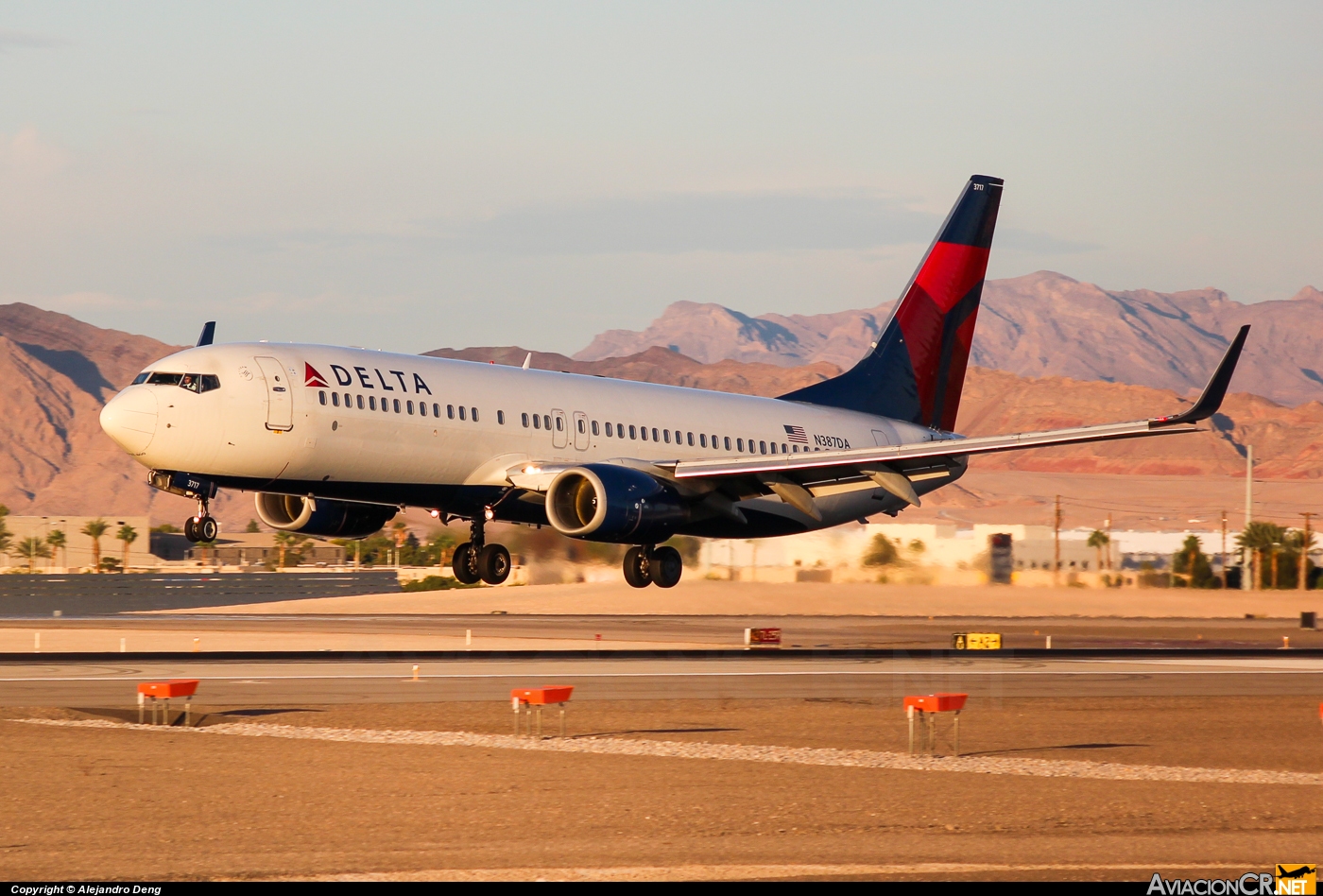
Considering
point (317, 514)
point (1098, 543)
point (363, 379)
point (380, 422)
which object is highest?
point (363, 379)

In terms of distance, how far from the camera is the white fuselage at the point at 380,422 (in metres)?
33.0

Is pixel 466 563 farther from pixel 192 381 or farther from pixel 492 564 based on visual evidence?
pixel 192 381

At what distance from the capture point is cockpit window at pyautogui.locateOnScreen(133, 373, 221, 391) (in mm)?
33281

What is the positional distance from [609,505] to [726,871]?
70.7 ft

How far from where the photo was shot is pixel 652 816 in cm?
1812

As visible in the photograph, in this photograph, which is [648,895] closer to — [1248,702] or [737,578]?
[1248,702]

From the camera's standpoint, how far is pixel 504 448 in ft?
123

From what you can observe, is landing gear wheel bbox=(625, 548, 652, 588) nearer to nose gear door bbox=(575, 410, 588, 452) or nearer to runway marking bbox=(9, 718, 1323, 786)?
nose gear door bbox=(575, 410, 588, 452)

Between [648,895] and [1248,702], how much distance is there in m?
22.7

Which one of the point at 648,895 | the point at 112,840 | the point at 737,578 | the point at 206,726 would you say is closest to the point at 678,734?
the point at 206,726

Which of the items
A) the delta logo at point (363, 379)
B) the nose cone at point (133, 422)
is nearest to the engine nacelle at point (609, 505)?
the delta logo at point (363, 379)

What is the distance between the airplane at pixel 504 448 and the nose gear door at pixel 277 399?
28 mm

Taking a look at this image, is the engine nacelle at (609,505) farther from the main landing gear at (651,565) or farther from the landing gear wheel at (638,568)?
the landing gear wheel at (638,568)

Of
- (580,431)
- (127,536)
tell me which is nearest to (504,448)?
(580,431)
